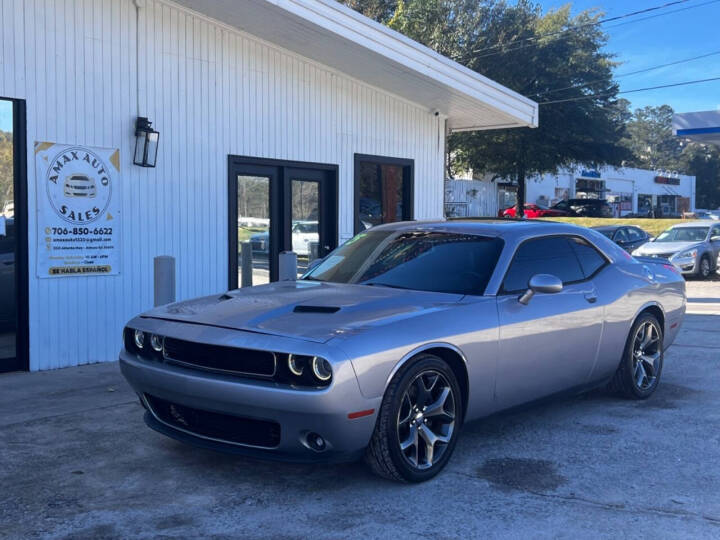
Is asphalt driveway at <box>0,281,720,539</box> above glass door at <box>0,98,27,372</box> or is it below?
below

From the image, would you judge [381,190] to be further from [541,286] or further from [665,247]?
[665,247]

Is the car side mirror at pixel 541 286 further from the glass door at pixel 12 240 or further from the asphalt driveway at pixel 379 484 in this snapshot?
the glass door at pixel 12 240

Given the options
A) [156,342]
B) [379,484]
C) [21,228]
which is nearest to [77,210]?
[21,228]

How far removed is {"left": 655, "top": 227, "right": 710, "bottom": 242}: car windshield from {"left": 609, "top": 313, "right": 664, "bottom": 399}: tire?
14062 millimetres

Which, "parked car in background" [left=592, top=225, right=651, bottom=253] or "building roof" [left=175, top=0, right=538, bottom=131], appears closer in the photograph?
"building roof" [left=175, top=0, right=538, bottom=131]

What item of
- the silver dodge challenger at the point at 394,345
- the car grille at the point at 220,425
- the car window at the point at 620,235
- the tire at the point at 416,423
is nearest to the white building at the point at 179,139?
the silver dodge challenger at the point at 394,345

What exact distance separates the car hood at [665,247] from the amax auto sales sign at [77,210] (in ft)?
47.6

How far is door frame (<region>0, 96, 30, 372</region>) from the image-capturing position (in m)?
7.55

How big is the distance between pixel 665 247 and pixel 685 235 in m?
0.93

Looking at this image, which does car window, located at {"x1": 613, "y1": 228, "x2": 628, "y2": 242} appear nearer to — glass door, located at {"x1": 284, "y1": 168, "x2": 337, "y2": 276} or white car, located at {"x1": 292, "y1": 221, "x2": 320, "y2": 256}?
glass door, located at {"x1": 284, "y1": 168, "x2": 337, "y2": 276}

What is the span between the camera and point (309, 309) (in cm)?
462

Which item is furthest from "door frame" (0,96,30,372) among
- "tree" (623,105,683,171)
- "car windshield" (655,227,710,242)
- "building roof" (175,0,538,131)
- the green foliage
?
"tree" (623,105,683,171)

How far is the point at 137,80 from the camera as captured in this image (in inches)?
335

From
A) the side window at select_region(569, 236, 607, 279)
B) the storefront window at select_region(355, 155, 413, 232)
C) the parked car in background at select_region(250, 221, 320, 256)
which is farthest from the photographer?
the storefront window at select_region(355, 155, 413, 232)
